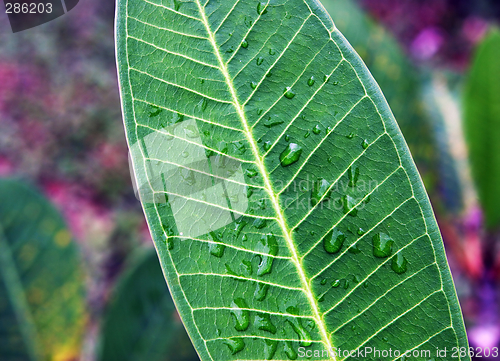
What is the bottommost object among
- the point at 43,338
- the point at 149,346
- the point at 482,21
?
the point at 43,338

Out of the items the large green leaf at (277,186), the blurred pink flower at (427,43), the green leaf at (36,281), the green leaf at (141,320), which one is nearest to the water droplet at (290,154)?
the large green leaf at (277,186)

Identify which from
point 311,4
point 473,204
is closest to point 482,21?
point 473,204

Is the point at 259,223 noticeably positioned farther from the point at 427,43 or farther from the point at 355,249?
the point at 427,43

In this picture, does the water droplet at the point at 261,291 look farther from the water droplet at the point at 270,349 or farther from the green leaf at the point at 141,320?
the green leaf at the point at 141,320

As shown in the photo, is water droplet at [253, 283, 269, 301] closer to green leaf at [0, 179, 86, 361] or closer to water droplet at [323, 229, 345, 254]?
water droplet at [323, 229, 345, 254]

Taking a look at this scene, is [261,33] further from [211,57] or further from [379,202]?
[379,202]

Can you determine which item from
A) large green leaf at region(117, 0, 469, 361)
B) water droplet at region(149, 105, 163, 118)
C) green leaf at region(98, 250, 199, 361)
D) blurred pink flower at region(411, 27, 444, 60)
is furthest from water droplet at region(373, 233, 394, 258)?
blurred pink flower at region(411, 27, 444, 60)
